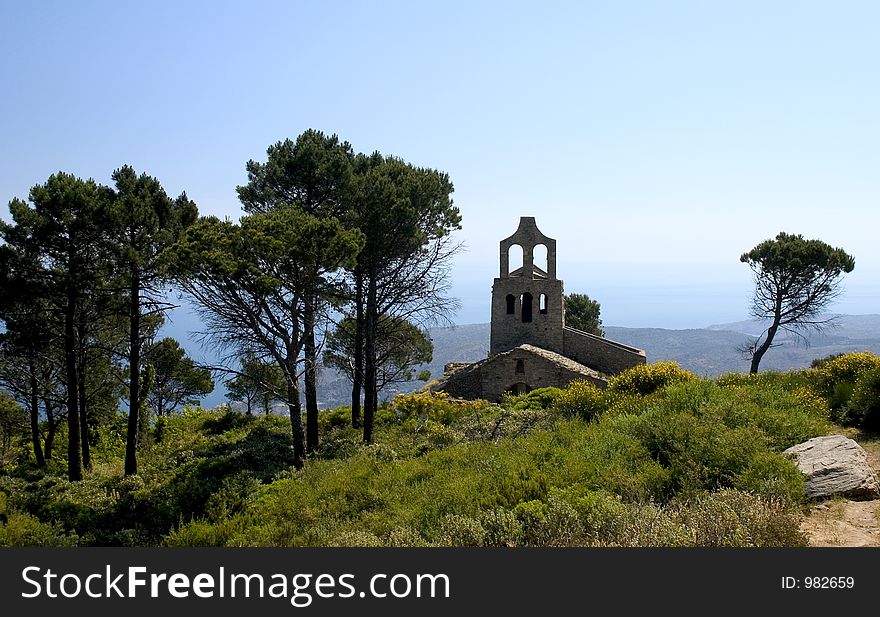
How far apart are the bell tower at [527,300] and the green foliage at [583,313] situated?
1018 centimetres

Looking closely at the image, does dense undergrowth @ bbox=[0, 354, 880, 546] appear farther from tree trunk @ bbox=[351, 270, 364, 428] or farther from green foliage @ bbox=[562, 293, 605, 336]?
green foliage @ bbox=[562, 293, 605, 336]

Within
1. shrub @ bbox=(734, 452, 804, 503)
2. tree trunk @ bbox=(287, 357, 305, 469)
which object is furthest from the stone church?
shrub @ bbox=(734, 452, 804, 503)

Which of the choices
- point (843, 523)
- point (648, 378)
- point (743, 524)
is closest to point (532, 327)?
point (648, 378)

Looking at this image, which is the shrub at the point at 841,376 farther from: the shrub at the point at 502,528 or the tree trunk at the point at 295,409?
the tree trunk at the point at 295,409

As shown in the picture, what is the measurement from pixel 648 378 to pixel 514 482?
9.09 m

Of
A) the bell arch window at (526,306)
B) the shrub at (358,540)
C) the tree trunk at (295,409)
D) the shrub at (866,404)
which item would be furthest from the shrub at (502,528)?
the bell arch window at (526,306)

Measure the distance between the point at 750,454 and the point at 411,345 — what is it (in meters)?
17.3

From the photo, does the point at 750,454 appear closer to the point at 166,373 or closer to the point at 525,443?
the point at 525,443

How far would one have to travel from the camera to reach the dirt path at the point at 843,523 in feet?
21.3

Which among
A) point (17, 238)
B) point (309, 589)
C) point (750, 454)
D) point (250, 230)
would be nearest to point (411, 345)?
point (250, 230)

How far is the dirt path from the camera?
6488mm

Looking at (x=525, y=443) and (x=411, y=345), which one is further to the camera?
(x=411, y=345)

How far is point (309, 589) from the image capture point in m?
5.64

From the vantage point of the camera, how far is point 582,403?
16.1m
